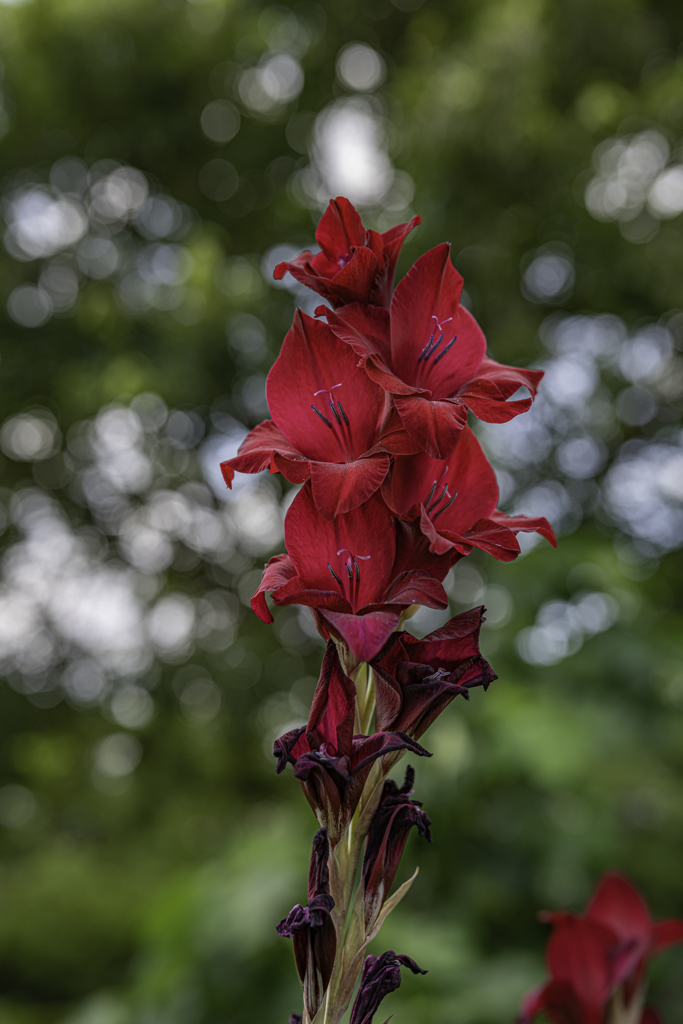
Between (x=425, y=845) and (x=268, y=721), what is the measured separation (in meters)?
2.67

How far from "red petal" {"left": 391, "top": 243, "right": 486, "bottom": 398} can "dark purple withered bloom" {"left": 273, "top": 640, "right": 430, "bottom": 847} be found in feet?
0.69

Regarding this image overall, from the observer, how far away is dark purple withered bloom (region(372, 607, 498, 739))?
19.2 inches

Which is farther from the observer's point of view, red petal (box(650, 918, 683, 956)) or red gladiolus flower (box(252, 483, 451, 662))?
red petal (box(650, 918, 683, 956))

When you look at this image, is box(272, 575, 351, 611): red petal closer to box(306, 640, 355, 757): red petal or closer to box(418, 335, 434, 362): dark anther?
box(306, 640, 355, 757): red petal

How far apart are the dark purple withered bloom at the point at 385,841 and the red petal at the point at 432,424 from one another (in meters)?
0.23

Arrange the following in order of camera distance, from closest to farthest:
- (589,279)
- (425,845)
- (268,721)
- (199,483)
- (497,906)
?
1. (497,906)
2. (425,845)
3. (589,279)
4. (199,483)
5. (268,721)

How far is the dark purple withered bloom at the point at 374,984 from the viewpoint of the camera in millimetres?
501

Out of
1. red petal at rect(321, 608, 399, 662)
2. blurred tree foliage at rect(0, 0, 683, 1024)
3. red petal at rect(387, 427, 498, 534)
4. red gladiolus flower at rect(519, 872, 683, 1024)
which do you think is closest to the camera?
red petal at rect(321, 608, 399, 662)

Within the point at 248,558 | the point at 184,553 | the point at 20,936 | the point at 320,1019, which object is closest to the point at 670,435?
the point at 248,558

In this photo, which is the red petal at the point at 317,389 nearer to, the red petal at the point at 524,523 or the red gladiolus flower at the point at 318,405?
the red gladiolus flower at the point at 318,405

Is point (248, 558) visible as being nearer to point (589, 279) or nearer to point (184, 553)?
point (184, 553)

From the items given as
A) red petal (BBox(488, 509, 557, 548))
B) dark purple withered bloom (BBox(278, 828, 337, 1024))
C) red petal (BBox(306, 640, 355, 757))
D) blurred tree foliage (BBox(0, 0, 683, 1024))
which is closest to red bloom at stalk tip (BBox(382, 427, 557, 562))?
red petal (BBox(488, 509, 557, 548))

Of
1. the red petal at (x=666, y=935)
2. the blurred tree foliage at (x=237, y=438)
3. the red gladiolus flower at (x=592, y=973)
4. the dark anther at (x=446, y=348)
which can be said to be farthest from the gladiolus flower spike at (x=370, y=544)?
the blurred tree foliage at (x=237, y=438)

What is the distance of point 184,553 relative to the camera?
16.7 feet
